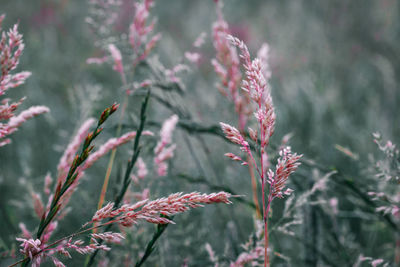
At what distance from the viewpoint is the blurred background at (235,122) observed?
0.86 m

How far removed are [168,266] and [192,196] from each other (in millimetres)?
556

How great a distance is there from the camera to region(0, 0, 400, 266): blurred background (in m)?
0.86

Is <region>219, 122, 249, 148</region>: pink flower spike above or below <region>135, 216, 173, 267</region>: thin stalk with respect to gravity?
above

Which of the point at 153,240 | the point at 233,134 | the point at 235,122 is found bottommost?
the point at 153,240

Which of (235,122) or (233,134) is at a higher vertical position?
(235,122)

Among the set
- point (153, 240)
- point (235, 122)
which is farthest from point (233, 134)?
point (235, 122)

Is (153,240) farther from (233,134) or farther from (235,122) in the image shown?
(235,122)

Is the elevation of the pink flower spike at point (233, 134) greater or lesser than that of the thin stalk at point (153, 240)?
greater

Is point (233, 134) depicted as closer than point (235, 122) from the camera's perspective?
Yes

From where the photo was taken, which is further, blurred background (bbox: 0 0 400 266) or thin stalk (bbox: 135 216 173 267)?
blurred background (bbox: 0 0 400 266)

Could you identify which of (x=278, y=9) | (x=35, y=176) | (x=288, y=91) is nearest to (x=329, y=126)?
(x=288, y=91)

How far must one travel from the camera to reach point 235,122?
104 centimetres

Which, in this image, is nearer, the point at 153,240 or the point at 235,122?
the point at 153,240

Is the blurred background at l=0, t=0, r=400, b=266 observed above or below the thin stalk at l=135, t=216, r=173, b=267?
above
